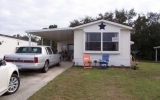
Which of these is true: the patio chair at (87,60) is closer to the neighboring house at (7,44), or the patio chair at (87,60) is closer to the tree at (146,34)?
the neighboring house at (7,44)

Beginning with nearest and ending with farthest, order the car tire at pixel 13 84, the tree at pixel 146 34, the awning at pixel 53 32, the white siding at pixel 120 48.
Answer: the car tire at pixel 13 84 < the white siding at pixel 120 48 < the awning at pixel 53 32 < the tree at pixel 146 34

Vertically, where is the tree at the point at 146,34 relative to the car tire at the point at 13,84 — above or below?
above

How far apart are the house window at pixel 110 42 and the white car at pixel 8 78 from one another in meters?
7.25

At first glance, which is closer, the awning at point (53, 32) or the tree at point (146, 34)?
the awning at point (53, 32)

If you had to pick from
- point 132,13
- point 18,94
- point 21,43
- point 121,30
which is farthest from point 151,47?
point 18,94

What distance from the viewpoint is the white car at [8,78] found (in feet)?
13.4

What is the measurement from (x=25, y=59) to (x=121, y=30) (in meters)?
6.99

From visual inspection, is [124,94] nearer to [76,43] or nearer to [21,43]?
[76,43]

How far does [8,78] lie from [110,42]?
7.93 meters

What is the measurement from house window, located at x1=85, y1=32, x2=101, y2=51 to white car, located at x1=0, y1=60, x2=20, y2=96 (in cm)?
676

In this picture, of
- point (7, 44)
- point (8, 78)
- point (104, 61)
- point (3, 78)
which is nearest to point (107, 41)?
point (104, 61)

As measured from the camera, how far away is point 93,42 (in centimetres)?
1116

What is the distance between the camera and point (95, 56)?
11.4m

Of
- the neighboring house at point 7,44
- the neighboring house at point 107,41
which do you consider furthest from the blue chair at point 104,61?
the neighboring house at point 7,44
